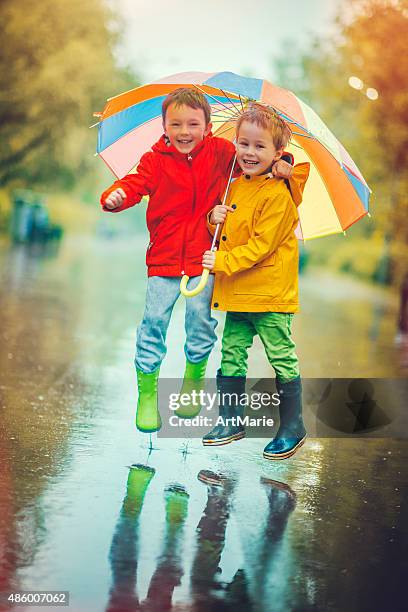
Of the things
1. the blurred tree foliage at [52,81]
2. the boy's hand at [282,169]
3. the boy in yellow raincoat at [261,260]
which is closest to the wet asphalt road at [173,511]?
the boy in yellow raincoat at [261,260]

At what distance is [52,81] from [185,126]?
2529 centimetres

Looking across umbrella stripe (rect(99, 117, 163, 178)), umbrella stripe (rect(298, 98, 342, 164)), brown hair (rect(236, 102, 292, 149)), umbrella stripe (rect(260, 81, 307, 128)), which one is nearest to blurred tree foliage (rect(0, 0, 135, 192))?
umbrella stripe (rect(99, 117, 163, 178))

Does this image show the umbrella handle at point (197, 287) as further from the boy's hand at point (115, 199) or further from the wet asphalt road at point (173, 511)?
the wet asphalt road at point (173, 511)

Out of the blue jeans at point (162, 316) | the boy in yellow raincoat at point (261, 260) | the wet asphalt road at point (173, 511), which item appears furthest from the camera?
the blue jeans at point (162, 316)

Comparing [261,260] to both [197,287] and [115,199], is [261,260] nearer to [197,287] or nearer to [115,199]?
[197,287]

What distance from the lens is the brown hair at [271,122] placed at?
19.1ft

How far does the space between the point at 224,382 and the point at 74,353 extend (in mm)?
4466

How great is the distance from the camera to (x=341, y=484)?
603cm

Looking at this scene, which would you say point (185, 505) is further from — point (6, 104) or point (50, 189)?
point (50, 189)

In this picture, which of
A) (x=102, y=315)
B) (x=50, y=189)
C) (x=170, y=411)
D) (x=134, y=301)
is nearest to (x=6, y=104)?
(x=50, y=189)

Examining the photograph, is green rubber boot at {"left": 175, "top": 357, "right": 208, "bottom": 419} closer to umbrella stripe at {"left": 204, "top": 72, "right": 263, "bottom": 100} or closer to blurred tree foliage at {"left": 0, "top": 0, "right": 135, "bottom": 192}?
umbrella stripe at {"left": 204, "top": 72, "right": 263, "bottom": 100}

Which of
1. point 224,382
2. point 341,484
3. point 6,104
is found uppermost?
point 6,104

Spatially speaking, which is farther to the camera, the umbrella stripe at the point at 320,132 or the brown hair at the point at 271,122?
the umbrella stripe at the point at 320,132

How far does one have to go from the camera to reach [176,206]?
5.96 m
